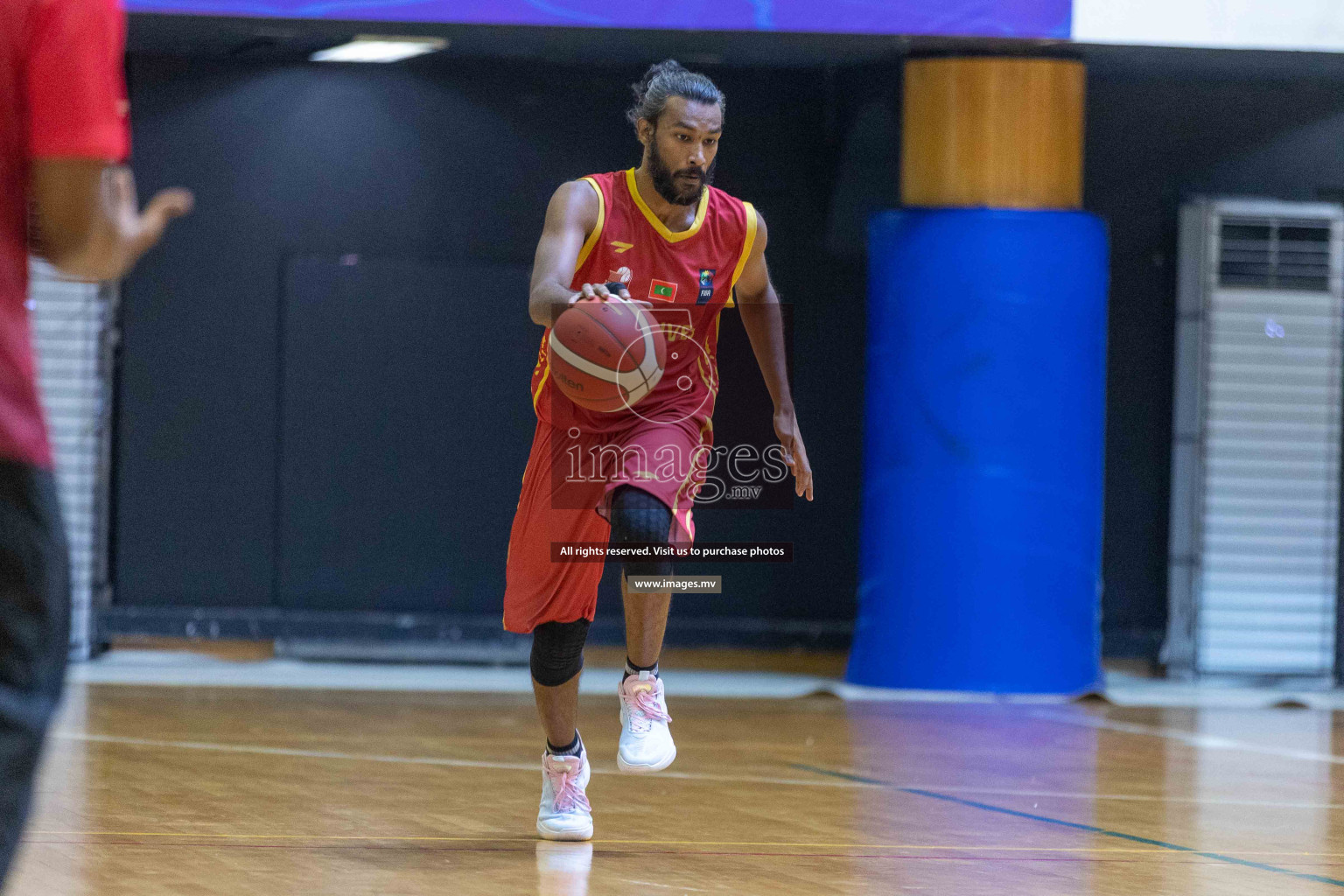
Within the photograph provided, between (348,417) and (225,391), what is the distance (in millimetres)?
665

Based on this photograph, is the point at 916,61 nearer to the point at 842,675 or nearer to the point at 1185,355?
the point at 1185,355

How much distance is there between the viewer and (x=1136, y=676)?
9586mm

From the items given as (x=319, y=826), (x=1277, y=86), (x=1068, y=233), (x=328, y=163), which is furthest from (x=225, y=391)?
(x=1277, y=86)

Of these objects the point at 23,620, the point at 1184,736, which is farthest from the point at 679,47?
the point at 23,620

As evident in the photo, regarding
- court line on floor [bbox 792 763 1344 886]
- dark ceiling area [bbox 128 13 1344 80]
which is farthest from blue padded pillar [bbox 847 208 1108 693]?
court line on floor [bbox 792 763 1344 886]

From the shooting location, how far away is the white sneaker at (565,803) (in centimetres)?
457

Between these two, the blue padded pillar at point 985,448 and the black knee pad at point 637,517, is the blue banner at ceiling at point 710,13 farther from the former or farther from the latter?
the black knee pad at point 637,517

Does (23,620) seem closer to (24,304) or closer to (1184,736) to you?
(24,304)

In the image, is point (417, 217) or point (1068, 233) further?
point (417, 217)

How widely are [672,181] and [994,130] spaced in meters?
4.46

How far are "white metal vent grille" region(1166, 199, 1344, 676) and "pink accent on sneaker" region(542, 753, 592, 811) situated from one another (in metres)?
5.60

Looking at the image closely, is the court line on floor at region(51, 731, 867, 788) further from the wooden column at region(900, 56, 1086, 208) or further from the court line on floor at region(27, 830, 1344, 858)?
the wooden column at region(900, 56, 1086, 208)

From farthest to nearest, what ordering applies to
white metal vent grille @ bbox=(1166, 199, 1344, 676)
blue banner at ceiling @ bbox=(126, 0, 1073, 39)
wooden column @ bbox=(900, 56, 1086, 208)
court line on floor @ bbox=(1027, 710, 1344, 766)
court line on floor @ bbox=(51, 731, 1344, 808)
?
white metal vent grille @ bbox=(1166, 199, 1344, 676)
wooden column @ bbox=(900, 56, 1086, 208)
blue banner at ceiling @ bbox=(126, 0, 1073, 39)
court line on floor @ bbox=(1027, 710, 1344, 766)
court line on floor @ bbox=(51, 731, 1344, 808)

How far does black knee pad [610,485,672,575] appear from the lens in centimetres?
420
